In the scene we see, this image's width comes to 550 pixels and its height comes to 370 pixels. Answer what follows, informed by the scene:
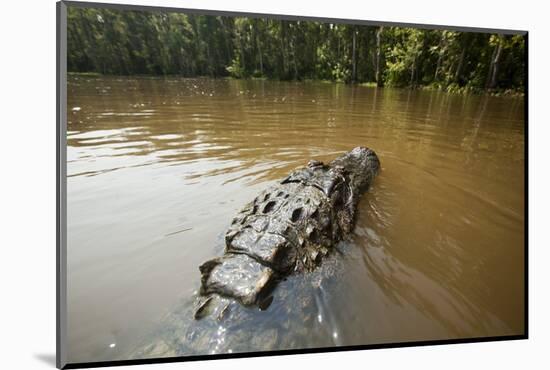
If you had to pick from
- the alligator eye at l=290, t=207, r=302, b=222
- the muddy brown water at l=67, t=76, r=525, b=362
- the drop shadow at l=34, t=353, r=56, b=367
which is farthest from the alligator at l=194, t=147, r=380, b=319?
the drop shadow at l=34, t=353, r=56, b=367

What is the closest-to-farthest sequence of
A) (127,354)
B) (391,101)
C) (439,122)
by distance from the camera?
(127,354), (391,101), (439,122)

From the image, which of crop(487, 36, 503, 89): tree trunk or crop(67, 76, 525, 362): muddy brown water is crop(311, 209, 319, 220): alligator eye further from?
crop(487, 36, 503, 89): tree trunk

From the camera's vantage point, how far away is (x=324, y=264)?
2088 mm

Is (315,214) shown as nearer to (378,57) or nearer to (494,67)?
(378,57)

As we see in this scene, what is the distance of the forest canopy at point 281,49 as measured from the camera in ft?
6.89

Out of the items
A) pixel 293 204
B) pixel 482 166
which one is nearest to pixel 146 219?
pixel 293 204

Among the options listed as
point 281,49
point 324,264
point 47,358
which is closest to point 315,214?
Result: point 324,264

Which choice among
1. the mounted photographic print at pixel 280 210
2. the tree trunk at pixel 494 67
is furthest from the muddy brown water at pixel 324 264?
the tree trunk at pixel 494 67

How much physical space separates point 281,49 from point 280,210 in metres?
1.60

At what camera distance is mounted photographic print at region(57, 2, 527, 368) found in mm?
1750

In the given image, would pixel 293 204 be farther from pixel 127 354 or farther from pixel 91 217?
pixel 91 217

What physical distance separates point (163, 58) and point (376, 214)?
8.07ft

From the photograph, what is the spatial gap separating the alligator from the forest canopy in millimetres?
1201

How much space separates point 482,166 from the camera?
142 inches
